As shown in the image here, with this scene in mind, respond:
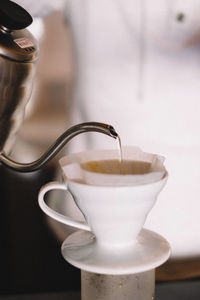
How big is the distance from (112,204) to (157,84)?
0.81 meters

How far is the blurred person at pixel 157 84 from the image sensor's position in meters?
1.30

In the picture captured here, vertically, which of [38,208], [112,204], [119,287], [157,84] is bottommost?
[38,208]

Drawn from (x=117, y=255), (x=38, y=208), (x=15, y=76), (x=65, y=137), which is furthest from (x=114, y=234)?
(x=38, y=208)

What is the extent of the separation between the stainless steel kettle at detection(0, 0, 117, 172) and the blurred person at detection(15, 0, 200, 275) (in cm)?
62

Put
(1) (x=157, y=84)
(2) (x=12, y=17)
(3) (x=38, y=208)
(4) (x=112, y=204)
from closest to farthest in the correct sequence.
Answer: (4) (x=112, y=204)
(2) (x=12, y=17)
(1) (x=157, y=84)
(3) (x=38, y=208)

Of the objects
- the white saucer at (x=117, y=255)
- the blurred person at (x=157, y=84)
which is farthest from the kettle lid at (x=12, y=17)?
the blurred person at (x=157, y=84)

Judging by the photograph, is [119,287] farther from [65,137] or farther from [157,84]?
[157,84]

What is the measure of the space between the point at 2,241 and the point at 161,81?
Result: 48.4 inches

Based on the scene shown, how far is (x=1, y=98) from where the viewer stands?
693 millimetres

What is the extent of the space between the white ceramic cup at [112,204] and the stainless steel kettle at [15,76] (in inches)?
2.0

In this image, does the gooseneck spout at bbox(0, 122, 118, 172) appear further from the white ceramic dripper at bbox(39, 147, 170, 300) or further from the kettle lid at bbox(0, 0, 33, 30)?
the kettle lid at bbox(0, 0, 33, 30)

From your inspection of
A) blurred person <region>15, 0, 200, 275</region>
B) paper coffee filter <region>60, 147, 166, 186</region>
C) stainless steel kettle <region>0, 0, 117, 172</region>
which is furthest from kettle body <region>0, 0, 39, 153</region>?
blurred person <region>15, 0, 200, 275</region>

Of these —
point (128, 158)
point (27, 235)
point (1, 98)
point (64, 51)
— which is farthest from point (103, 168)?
point (64, 51)

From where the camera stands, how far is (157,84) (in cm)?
132
